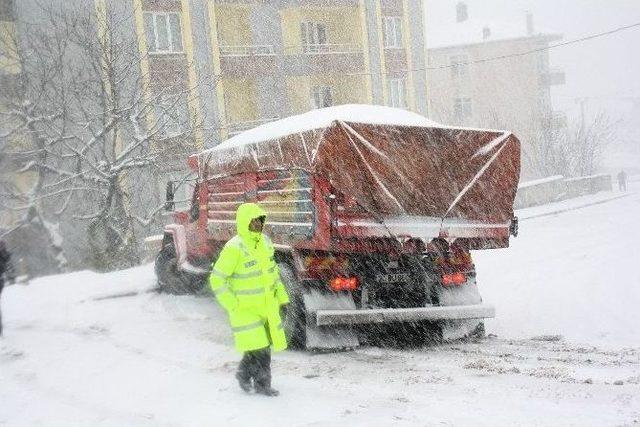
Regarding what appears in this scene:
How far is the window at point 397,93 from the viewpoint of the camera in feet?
104

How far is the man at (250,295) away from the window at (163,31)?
20857mm

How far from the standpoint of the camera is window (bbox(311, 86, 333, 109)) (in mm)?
29781

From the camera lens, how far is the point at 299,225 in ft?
21.3

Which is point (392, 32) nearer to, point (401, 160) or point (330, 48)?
point (330, 48)

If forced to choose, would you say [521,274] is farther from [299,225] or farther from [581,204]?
[581,204]

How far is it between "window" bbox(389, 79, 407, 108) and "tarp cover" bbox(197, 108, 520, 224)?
83.3 ft

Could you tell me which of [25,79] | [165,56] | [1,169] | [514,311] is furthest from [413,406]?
[165,56]

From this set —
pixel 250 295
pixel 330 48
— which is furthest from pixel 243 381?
pixel 330 48

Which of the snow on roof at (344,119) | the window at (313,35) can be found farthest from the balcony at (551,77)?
the snow on roof at (344,119)

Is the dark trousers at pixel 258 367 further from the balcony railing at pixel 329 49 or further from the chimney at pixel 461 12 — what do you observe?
the chimney at pixel 461 12

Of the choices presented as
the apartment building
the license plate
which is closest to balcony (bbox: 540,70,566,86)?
the apartment building

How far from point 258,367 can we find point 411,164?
269cm

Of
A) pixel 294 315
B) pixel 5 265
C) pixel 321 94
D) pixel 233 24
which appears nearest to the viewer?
pixel 294 315

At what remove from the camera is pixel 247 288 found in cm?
488
